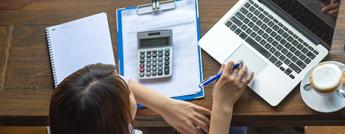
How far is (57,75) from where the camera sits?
1.11 m

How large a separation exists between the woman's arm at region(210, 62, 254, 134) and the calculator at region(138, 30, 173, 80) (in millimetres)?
130

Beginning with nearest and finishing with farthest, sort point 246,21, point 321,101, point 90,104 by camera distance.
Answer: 1. point 90,104
2. point 321,101
3. point 246,21

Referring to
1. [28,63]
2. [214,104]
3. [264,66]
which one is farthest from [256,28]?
[28,63]

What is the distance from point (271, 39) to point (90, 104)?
44 cm

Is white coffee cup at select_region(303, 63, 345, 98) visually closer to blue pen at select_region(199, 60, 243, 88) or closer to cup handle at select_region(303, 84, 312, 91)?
cup handle at select_region(303, 84, 312, 91)

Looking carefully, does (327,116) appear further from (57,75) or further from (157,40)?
(57,75)

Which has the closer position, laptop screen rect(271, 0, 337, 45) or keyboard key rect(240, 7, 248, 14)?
laptop screen rect(271, 0, 337, 45)

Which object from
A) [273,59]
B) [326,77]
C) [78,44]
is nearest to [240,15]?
[273,59]

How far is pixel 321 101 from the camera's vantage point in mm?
959

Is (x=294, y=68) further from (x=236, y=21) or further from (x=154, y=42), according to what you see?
(x=154, y=42)

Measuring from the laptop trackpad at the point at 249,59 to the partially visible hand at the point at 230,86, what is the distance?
0.02 m

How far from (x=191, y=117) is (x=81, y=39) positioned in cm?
35

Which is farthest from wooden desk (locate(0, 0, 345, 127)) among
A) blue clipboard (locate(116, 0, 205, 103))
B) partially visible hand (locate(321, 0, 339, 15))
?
partially visible hand (locate(321, 0, 339, 15))

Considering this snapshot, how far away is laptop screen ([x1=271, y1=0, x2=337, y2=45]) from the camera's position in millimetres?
932
